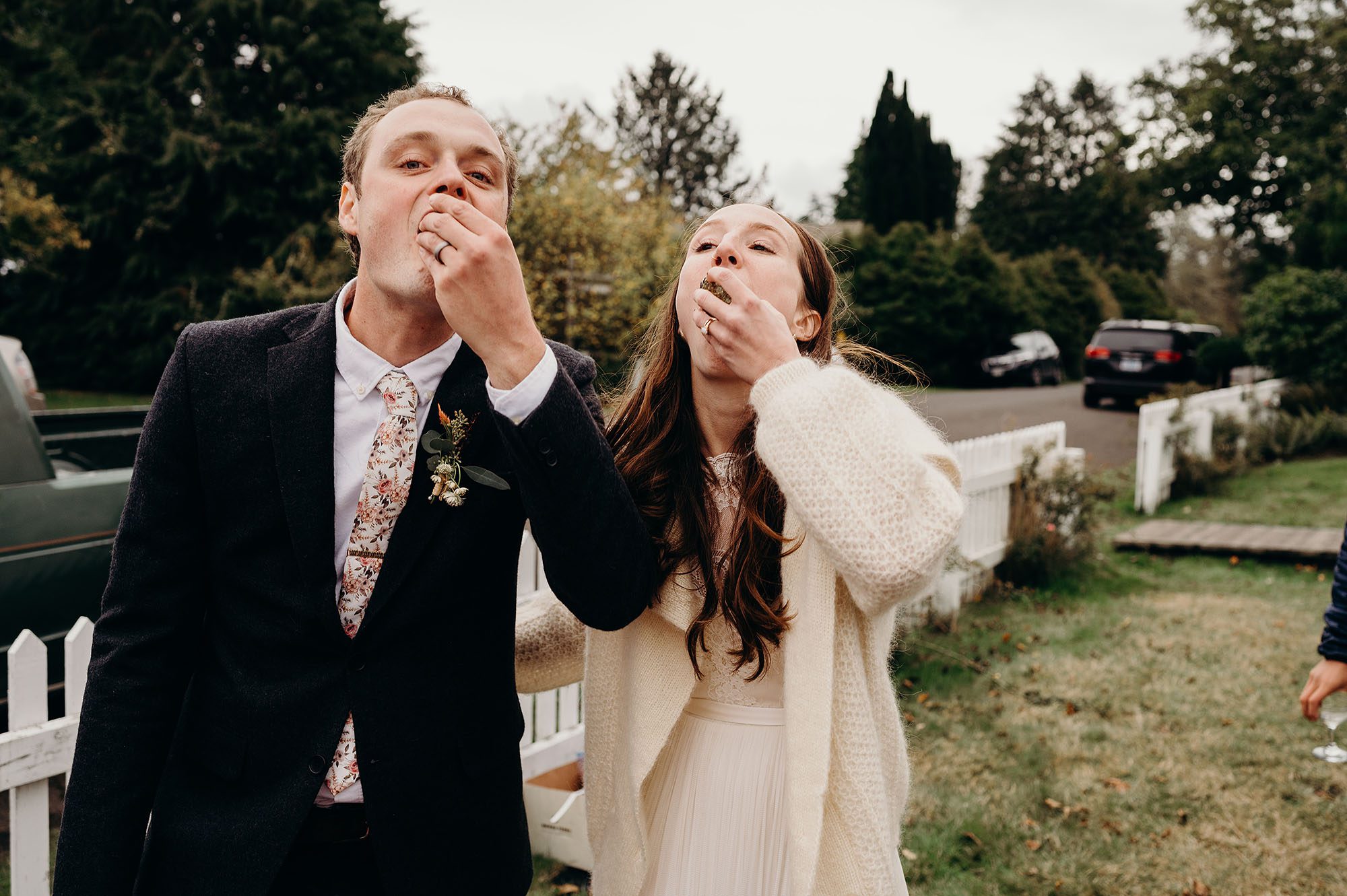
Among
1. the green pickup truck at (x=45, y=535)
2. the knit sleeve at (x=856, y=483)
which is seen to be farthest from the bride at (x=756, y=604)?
the green pickup truck at (x=45, y=535)

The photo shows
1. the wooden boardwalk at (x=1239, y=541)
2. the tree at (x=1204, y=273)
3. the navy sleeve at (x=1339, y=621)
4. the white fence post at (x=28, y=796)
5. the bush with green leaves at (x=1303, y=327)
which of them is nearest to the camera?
the navy sleeve at (x=1339, y=621)

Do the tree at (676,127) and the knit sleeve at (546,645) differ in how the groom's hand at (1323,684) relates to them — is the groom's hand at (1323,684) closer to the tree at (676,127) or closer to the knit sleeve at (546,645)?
the knit sleeve at (546,645)

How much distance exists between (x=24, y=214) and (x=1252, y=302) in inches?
907

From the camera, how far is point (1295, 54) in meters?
28.2

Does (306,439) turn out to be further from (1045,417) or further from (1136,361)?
(1136,361)

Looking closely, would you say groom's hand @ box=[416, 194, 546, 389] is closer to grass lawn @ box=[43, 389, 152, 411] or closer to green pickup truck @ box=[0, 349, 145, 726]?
green pickup truck @ box=[0, 349, 145, 726]

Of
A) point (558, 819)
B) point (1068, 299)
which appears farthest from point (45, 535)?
point (1068, 299)

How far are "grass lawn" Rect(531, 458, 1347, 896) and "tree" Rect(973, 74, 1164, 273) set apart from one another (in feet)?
138

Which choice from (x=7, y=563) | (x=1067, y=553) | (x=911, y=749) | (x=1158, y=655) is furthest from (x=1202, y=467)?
(x=7, y=563)

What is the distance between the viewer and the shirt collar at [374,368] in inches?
64.2

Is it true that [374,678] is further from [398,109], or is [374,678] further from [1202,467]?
[1202,467]

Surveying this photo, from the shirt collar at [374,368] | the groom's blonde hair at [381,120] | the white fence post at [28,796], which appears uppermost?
the groom's blonde hair at [381,120]

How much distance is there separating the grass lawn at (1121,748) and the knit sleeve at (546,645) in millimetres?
1946

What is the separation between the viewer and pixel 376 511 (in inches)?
61.8
